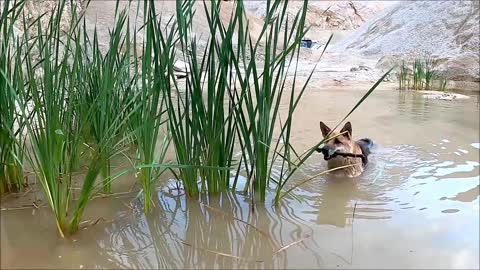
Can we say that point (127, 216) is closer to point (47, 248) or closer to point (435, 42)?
point (47, 248)

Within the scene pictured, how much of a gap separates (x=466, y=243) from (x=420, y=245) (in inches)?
5.1

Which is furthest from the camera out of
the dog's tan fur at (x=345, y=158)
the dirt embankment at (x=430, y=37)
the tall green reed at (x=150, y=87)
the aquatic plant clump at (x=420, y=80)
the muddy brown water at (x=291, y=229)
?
the dirt embankment at (x=430, y=37)

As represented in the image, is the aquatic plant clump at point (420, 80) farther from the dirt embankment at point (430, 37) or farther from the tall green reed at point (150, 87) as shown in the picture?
the tall green reed at point (150, 87)

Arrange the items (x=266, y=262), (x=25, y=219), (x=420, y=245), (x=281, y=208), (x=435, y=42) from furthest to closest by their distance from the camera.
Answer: (x=435, y=42)
(x=281, y=208)
(x=25, y=219)
(x=420, y=245)
(x=266, y=262)

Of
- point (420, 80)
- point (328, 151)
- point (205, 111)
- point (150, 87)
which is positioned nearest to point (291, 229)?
point (205, 111)

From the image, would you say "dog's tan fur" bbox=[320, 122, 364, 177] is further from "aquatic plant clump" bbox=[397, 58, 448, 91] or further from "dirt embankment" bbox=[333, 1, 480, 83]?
"dirt embankment" bbox=[333, 1, 480, 83]

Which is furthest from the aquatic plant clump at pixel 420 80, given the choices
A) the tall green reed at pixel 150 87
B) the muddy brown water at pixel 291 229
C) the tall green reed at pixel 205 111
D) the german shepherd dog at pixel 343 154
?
the tall green reed at pixel 150 87

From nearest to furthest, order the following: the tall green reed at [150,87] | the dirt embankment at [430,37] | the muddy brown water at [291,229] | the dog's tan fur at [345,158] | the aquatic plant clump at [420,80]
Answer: the muddy brown water at [291,229] < the tall green reed at [150,87] < the dog's tan fur at [345,158] < the aquatic plant clump at [420,80] < the dirt embankment at [430,37]

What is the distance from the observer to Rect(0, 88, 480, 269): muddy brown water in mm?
1142

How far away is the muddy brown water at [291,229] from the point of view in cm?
114

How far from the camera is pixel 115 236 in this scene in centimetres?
126

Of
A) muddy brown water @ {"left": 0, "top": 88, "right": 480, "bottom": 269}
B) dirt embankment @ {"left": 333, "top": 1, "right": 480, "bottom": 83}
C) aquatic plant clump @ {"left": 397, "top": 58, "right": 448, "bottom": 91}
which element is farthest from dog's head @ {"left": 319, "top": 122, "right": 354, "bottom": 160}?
dirt embankment @ {"left": 333, "top": 1, "right": 480, "bottom": 83}

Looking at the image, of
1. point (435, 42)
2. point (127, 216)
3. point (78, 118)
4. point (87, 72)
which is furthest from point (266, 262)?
point (435, 42)

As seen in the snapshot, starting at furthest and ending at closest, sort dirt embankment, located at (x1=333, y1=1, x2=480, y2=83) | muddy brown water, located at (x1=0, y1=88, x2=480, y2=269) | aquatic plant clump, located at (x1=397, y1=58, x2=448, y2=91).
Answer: dirt embankment, located at (x1=333, y1=1, x2=480, y2=83)
aquatic plant clump, located at (x1=397, y1=58, x2=448, y2=91)
muddy brown water, located at (x1=0, y1=88, x2=480, y2=269)
